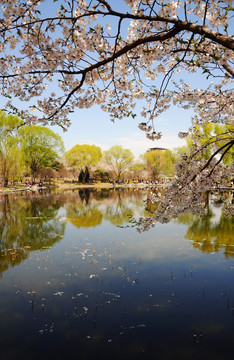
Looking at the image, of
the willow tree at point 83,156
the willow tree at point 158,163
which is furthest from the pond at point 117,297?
the willow tree at point 158,163

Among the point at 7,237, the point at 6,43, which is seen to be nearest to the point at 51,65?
the point at 6,43

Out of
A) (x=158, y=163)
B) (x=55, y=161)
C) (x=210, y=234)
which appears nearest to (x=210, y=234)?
(x=210, y=234)

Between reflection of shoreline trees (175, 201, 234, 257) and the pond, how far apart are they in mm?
89

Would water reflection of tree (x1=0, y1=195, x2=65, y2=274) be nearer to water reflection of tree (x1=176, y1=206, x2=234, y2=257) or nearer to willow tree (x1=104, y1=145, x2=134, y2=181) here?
water reflection of tree (x1=176, y1=206, x2=234, y2=257)

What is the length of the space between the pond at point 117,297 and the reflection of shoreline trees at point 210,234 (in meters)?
0.09

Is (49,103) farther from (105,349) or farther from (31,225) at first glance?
(31,225)

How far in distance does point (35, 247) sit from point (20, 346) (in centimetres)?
636

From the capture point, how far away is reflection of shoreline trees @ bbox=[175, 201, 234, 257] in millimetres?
10884

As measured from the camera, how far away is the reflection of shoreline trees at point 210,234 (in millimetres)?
10884

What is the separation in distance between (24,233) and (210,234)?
33.5ft

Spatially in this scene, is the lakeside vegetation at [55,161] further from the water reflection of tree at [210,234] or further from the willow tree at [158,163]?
the water reflection of tree at [210,234]

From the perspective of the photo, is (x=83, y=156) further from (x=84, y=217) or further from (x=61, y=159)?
(x=84, y=217)

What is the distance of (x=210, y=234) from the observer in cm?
1326


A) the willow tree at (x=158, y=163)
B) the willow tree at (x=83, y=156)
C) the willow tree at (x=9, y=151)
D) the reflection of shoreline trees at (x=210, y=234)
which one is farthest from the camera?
the willow tree at (x=158, y=163)
